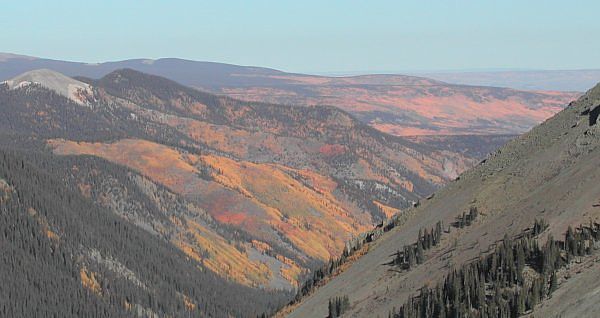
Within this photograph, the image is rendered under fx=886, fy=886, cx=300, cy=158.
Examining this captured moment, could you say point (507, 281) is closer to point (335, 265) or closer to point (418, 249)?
point (418, 249)

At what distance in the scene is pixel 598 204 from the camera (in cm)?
8538

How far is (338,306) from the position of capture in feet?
331

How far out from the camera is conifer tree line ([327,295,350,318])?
100 m

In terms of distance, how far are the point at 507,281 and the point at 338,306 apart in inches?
1129

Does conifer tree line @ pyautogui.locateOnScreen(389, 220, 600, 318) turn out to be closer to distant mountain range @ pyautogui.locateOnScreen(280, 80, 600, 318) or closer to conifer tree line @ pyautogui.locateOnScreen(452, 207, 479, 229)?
distant mountain range @ pyautogui.locateOnScreen(280, 80, 600, 318)

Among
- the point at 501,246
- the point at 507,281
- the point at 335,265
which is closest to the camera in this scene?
the point at 507,281

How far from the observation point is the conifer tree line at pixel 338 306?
100125mm

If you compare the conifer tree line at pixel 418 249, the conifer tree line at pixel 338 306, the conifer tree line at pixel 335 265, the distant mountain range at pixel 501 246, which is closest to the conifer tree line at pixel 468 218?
the distant mountain range at pixel 501 246

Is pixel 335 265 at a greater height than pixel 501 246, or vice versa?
pixel 501 246

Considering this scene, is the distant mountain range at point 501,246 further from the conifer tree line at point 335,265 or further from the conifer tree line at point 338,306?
the conifer tree line at point 335,265

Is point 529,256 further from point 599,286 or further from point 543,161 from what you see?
point 543,161

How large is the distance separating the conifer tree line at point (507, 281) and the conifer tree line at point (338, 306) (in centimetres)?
1584

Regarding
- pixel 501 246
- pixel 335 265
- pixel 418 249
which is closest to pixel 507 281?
pixel 501 246

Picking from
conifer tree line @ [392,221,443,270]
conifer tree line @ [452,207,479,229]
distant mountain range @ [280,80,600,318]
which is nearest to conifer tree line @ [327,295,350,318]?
distant mountain range @ [280,80,600,318]
